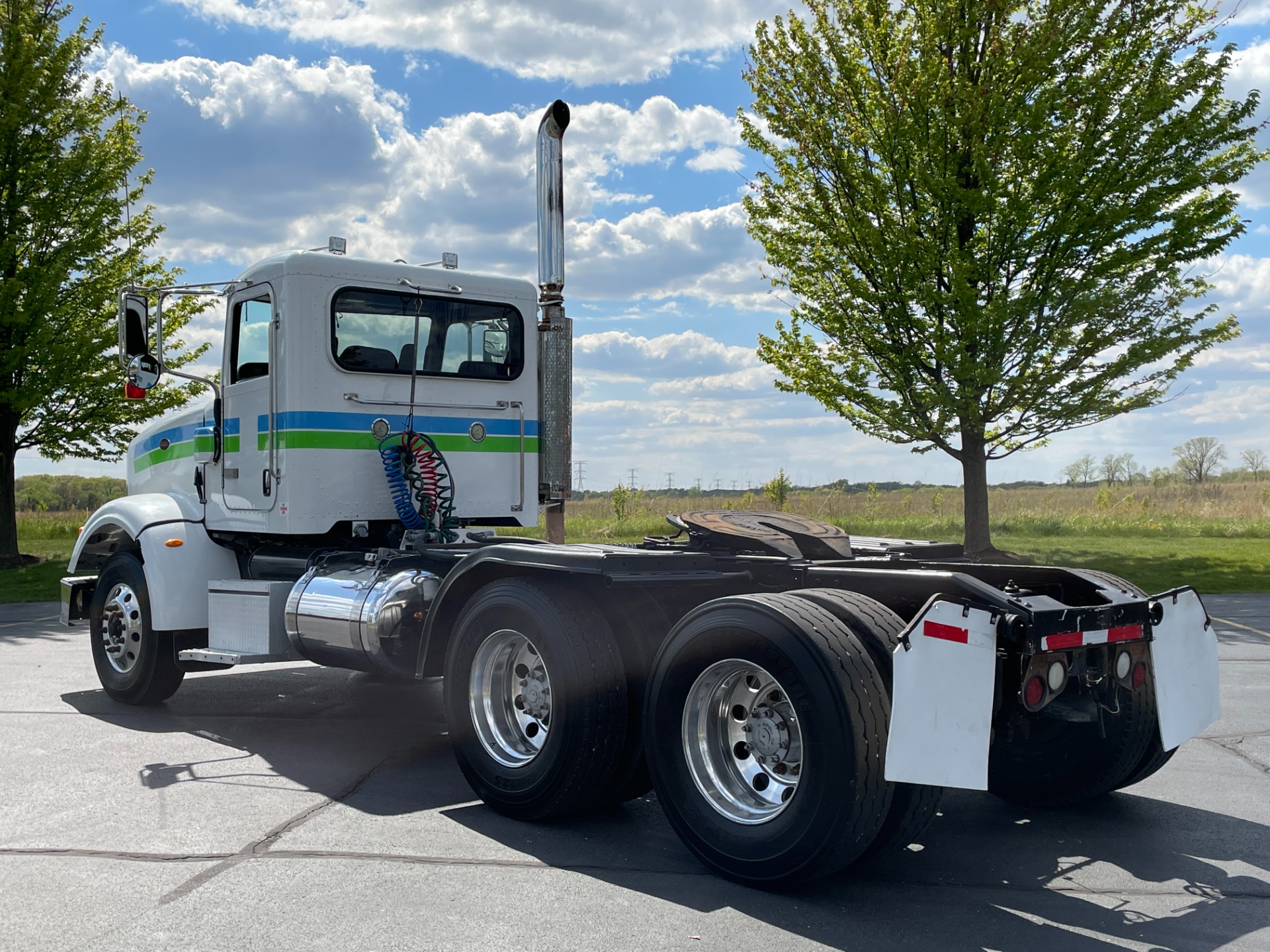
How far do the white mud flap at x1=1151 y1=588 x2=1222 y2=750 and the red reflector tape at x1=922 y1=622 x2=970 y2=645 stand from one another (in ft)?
4.06

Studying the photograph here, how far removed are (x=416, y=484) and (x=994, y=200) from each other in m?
12.0

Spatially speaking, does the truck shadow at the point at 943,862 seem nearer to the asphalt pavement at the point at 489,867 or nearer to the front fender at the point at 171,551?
the asphalt pavement at the point at 489,867

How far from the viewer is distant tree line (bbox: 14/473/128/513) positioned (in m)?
41.3

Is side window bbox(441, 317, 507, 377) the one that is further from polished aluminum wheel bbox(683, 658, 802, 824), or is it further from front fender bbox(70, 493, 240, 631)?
polished aluminum wheel bbox(683, 658, 802, 824)

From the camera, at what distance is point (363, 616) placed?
672cm

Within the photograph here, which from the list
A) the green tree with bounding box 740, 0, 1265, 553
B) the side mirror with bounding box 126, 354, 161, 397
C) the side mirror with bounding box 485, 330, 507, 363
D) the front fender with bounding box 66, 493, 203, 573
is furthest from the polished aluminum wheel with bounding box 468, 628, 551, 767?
the green tree with bounding box 740, 0, 1265, 553

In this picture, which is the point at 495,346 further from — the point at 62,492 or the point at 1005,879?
the point at 62,492

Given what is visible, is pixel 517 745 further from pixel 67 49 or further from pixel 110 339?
pixel 67 49

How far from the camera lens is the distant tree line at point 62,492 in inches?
1626

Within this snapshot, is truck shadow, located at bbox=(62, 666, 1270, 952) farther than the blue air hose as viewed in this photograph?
No

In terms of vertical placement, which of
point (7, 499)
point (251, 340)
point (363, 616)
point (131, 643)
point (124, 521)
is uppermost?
point (251, 340)

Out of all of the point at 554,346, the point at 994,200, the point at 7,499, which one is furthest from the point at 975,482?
the point at 7,499

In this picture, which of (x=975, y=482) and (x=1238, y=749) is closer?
(x=1238, y=749)

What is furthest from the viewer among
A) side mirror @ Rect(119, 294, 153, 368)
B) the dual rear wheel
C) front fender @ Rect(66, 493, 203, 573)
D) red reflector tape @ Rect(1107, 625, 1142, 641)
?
front fender @ Rect(66, 493, 203, 573)
